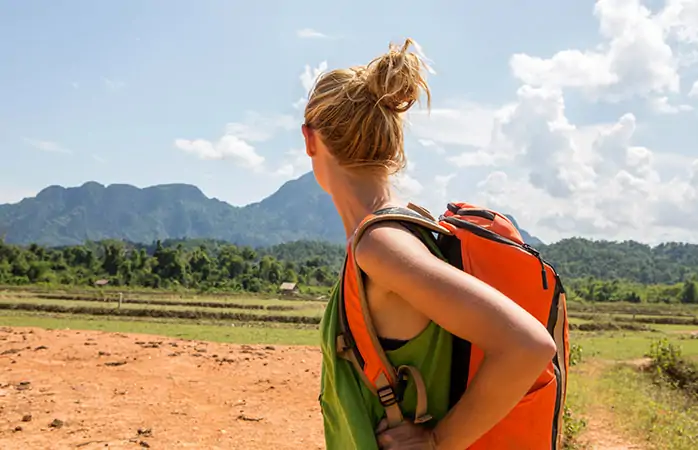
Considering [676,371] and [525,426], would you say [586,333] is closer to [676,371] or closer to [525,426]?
[676,371]

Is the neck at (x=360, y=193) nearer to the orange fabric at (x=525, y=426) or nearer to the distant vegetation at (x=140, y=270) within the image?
the orange fabric at (x=525, y=426)

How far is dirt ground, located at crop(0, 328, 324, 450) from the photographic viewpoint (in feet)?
24.4

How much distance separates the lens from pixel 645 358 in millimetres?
17859

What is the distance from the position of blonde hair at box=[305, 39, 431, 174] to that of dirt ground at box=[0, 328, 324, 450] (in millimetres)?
6514

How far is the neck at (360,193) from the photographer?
1539 millimetres

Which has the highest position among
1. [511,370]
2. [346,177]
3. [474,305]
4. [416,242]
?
[346,177]

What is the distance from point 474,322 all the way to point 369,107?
0.56 metres

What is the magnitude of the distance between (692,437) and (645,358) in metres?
10.9

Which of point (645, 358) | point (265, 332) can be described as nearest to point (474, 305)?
point (645, 358)

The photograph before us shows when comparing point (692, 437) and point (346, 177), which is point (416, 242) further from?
point (692, 437)

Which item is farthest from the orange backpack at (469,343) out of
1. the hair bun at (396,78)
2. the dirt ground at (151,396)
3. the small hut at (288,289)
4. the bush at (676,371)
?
the small hut at (288,289)

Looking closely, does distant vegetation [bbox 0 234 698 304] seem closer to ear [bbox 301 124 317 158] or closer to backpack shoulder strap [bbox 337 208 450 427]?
ear [bbox 301 124 317 158]

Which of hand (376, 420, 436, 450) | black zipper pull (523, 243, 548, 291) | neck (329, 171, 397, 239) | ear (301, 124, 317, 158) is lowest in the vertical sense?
hand (376, 420, 436, 450)

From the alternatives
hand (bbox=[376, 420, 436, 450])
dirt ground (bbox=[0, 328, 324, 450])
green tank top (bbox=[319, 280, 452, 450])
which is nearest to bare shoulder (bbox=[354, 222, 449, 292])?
green tank top (bbox=[319, 280, 452, 450])
